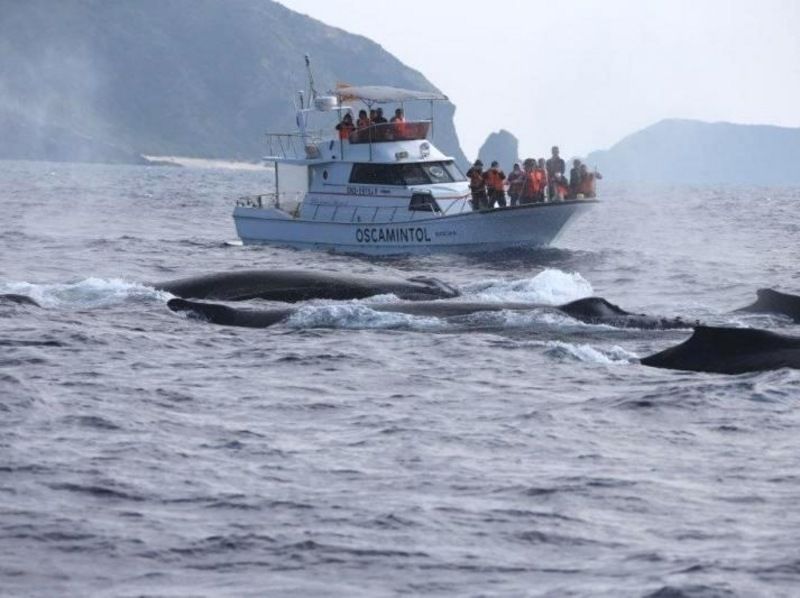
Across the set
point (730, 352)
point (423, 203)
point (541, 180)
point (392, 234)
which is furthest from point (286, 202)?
point (730, 352)

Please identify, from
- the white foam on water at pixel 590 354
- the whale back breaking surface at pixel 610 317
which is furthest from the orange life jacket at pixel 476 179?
the white foam on water at pixel 590 354

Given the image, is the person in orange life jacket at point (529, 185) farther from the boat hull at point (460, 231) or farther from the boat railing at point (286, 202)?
the boat railing at point (286, 202)

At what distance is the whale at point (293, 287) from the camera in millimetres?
23125

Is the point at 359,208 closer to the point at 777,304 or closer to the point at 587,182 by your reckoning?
the point at 587,182

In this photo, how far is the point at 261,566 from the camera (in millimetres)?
9172

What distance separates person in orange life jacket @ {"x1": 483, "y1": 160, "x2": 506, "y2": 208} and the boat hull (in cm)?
47

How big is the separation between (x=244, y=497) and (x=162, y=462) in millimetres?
1239

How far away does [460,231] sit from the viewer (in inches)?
1463

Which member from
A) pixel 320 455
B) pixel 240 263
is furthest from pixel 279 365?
pixel 240 263

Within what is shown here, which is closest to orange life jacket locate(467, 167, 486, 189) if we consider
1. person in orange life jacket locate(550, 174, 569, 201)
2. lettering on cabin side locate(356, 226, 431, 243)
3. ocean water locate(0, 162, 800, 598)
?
lettering on cabin side locate(356, 226, 431, 243)

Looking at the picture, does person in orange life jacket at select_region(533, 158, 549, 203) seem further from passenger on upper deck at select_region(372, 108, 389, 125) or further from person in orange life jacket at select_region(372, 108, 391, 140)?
passenger on upper deck at select_region(372, 108, 389, 125)

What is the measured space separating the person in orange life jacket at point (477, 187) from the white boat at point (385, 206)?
0.27 m

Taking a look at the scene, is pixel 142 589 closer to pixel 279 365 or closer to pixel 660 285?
pixel 279 365

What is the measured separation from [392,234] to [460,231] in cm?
181
